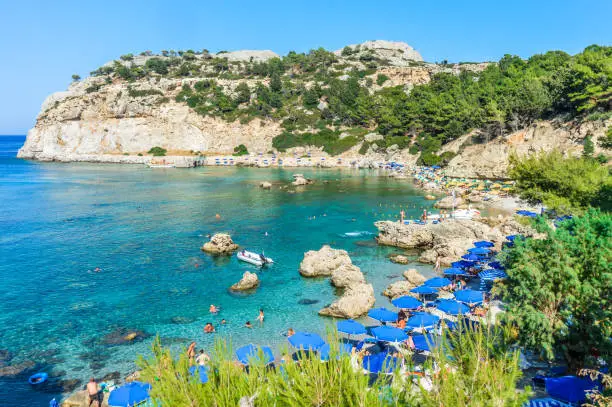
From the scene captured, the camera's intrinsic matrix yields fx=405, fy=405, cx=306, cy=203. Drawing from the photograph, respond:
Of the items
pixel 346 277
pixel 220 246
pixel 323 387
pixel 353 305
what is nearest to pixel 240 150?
pixel 220 246

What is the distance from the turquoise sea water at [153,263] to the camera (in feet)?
67.9

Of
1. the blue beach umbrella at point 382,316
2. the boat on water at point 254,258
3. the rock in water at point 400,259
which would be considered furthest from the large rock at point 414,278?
the boat on water at point 254,258

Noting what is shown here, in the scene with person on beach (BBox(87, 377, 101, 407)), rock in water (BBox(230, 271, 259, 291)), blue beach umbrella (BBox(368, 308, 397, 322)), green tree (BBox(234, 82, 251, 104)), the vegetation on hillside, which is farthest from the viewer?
green tree (BBox(234, 82, 251, 104))

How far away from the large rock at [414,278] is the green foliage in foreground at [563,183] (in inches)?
459

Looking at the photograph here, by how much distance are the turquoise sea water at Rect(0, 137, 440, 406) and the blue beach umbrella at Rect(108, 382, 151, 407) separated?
129 inches

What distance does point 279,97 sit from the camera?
121000 millimetres

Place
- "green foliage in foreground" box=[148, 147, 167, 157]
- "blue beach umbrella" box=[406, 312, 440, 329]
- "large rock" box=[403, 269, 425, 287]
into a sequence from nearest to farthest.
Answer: "blue beach umbrella" box=[406, 312, 440, 329]
"large rock" box=[403, 269, 425, 287]
"green foliage in foreground" box=[148, 147, 167, 157]

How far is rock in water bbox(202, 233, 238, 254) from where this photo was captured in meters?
34.9

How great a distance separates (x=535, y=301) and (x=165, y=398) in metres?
12.4

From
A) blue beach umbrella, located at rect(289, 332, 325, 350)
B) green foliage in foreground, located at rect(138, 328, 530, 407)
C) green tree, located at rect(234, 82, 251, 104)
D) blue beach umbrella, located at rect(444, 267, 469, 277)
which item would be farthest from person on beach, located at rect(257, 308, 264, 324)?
green tree, located at rect(234, 82, 251, 104)

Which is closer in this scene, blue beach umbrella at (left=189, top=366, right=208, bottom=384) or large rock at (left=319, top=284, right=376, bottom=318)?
blue beach umbrella at (left=189, top=366, right=208, bottom=384)

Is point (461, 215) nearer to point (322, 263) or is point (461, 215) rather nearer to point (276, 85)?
point (322, 263)

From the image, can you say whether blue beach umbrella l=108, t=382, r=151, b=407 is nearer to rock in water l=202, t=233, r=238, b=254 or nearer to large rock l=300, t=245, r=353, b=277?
large rock l=300, t=245, r=353, b=277

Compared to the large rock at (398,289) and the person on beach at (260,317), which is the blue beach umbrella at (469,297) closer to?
the large rock at (398,289)
